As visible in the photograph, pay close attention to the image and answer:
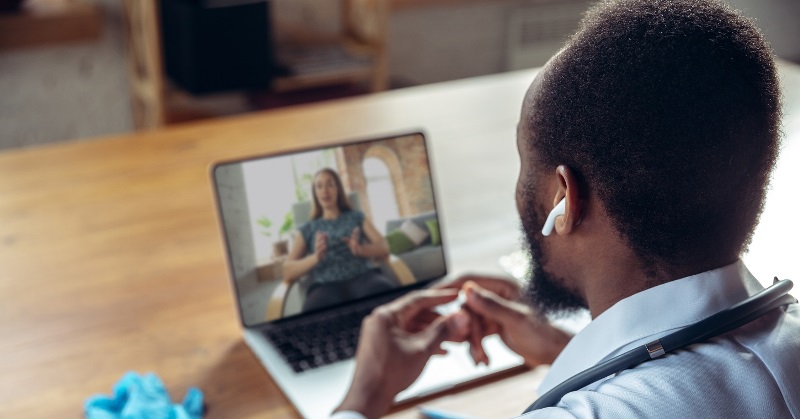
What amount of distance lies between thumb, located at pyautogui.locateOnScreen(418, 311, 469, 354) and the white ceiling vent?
3.18 meters

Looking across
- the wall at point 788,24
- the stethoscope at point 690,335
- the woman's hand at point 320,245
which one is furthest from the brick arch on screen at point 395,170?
the wall at point 788,24

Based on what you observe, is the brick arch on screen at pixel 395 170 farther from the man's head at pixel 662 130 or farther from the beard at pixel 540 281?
the man's head at pixel 662 130

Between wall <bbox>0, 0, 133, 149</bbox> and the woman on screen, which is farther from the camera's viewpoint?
wall <bbox>0, 0, 133, 149</bbox>

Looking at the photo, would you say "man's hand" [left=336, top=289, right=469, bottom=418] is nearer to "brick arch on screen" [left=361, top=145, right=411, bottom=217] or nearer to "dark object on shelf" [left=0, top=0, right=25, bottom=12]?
"brick arch on screen" [left=361, top=145, right=411, bottom=217]

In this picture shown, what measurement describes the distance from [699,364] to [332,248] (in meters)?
0.61

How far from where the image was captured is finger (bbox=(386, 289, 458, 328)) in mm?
1174

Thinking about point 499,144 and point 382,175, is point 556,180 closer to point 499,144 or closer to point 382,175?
point 382,175

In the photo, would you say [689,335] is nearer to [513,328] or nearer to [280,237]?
[513,328]

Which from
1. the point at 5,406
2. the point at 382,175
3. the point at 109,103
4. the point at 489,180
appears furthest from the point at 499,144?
the point at 109,103

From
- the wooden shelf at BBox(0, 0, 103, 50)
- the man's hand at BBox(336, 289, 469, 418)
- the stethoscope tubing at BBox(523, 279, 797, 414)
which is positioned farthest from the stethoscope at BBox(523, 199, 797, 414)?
the wooden shelf at BBox(0, 0, 103, 50)

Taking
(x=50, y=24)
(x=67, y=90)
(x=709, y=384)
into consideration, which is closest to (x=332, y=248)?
(x=709, y=384)

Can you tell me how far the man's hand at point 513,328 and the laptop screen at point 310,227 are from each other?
144 mm

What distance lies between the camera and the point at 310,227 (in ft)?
4.11

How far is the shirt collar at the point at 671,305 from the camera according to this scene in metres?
0.78
